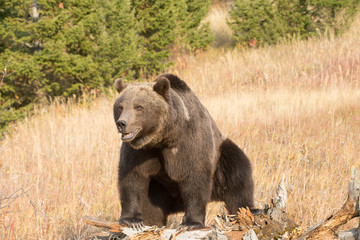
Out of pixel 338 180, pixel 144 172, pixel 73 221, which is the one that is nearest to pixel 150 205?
pixel 144 172

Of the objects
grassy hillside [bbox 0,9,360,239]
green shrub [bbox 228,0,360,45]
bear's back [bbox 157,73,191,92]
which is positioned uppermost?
green shrub [bbox 228,0,360,45]

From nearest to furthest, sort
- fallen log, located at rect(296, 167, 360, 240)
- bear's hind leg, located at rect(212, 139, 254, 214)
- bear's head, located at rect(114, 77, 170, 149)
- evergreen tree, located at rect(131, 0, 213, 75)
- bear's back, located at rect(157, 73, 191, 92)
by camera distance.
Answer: fallen log, located at rect(296, 167, 360, 240)
bear's head, located at rect(114, 77, 170, 149)
bear's back, located at rect(157, 73, 191, 92)
bear's hind leg, located at rect(212, 139, 254, 214)
evergreen tree, located at rect(131, 0, 213, 75)

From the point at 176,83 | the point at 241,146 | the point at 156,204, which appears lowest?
the point at 241,146

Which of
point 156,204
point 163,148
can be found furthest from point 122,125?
point 156,204

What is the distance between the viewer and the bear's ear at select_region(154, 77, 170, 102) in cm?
348

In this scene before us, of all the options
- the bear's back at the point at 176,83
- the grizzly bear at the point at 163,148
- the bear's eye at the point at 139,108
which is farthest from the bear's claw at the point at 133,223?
the bear's back at the point at 176,83

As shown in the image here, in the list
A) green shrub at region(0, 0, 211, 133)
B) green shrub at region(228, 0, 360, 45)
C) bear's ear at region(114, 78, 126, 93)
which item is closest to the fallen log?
bear's ear at region(114, 78, 126, 93)

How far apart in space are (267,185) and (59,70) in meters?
7.87

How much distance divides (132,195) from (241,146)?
10.8 feet

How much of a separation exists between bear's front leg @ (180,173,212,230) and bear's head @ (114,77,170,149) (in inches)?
18.4

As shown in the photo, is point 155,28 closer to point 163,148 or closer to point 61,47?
point 61,47

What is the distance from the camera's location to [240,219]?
3152 millimetres

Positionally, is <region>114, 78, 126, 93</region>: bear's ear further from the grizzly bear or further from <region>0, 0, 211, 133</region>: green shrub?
<region>0, 0, 211, 133</region>: green shrub

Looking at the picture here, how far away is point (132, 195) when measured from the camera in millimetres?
3609
